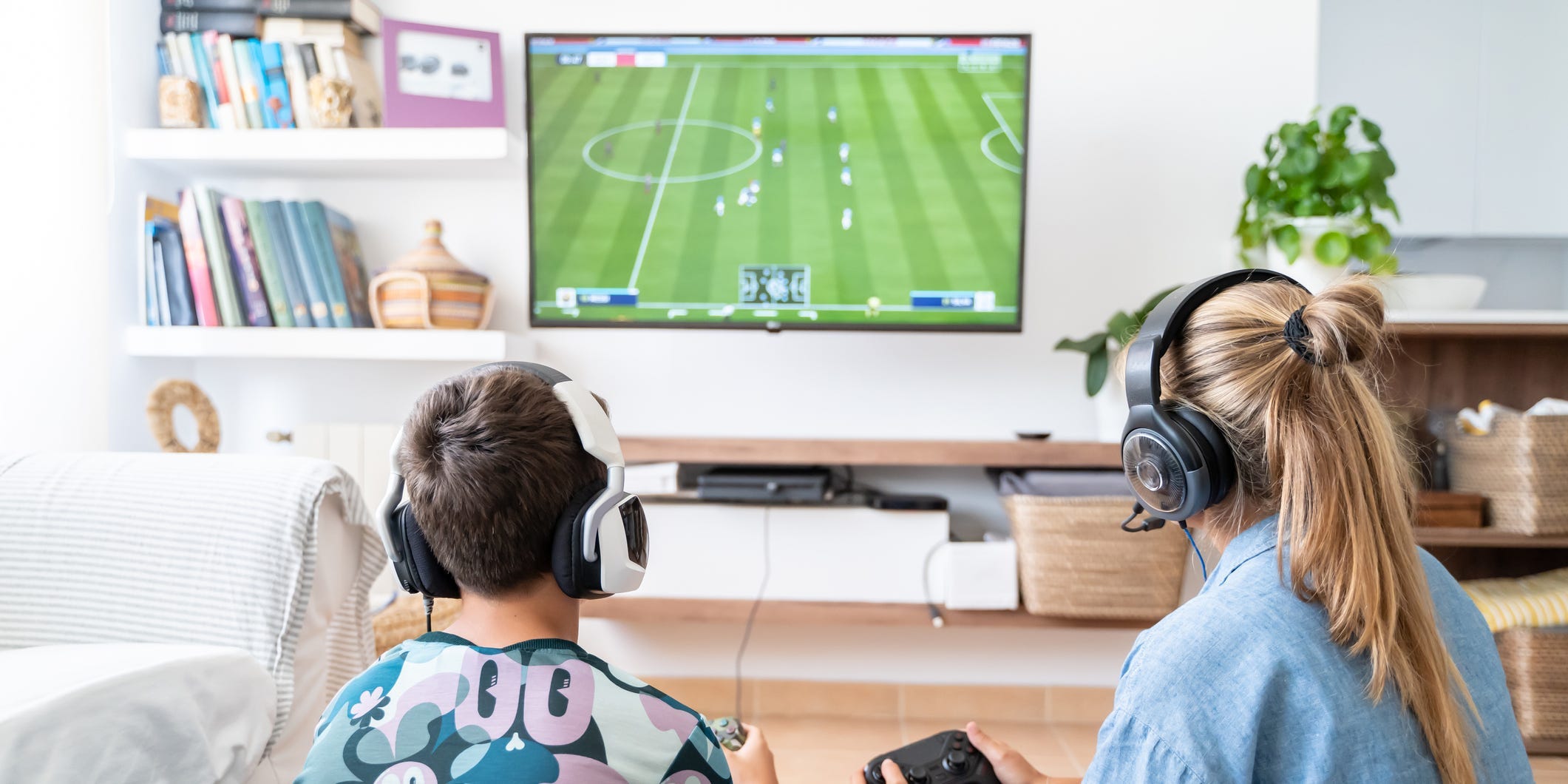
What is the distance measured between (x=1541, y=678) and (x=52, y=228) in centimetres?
353

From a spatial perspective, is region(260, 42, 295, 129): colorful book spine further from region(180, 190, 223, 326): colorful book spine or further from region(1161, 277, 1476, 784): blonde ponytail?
region(1161, 277, 1476, 784): blonde ponytail

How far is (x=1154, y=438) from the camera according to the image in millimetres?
782

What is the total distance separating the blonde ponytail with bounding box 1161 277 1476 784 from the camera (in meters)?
0.65

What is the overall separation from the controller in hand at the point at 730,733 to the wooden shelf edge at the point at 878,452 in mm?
1068

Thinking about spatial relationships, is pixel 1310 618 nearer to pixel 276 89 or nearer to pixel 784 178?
pixel 784 178

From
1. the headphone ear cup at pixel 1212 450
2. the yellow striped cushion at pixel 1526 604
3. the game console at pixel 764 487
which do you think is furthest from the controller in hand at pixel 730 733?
the yellow striped cushion at pixel 1526 604

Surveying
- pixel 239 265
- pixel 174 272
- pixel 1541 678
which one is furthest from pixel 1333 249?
pixel 174 272

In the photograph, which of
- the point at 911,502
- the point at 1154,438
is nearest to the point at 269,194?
the point at 911,502

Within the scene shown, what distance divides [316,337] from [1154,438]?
2.03 metres

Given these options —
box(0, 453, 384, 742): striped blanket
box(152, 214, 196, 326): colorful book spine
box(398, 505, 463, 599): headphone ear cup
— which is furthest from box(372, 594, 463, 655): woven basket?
box(398, 505, 463, 599): headphone ear cup

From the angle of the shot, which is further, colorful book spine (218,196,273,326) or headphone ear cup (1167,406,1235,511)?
colorful book spine (218,196,273,326)

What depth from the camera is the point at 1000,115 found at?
214 centimetres

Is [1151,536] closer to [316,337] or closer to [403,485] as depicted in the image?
[403,485]

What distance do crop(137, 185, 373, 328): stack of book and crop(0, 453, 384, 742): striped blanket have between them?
846 millimetres
